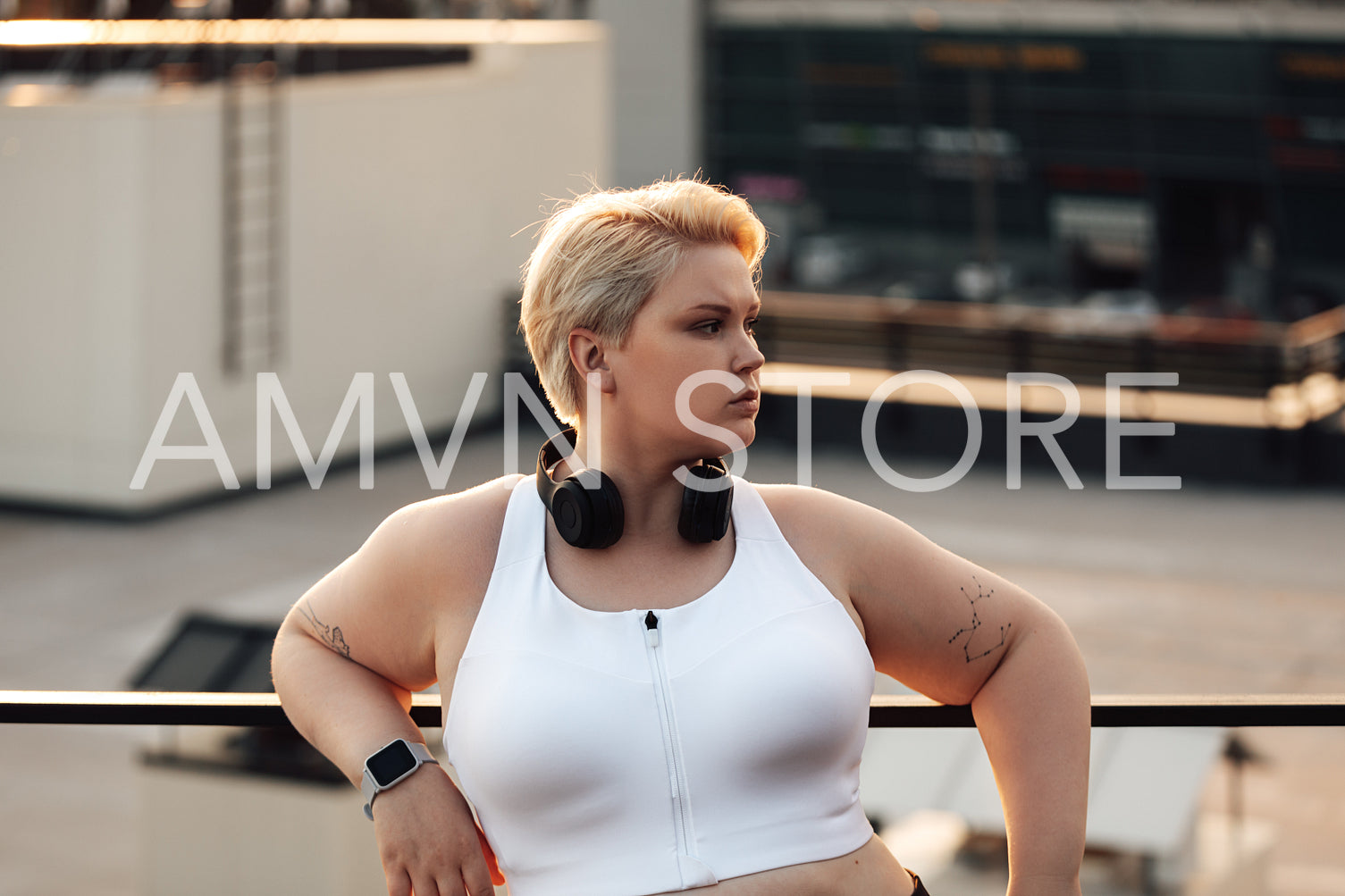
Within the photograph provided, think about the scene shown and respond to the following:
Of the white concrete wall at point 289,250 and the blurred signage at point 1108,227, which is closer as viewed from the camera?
the white concrete wall at point 289,250

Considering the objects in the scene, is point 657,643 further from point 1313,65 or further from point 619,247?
point 1313,65

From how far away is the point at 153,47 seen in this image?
1605 cm

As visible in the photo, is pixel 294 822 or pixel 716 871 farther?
pixel 294 822

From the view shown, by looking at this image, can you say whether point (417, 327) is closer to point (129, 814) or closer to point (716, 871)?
point (129, 814)

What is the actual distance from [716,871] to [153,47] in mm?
15946

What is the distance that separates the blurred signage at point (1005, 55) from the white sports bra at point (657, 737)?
31.2m

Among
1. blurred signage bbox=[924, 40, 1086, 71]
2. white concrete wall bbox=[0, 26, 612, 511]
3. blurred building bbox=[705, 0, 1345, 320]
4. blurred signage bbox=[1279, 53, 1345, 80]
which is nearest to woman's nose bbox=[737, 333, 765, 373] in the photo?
white concrete wall bbox=[0, 26, 612, 511]

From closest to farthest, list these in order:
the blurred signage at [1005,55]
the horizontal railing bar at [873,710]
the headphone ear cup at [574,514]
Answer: the headphone ear cup at [574,514], the horizontal railing bar at [873,710], the blurred signage at [1005,55]

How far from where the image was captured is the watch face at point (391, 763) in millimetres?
1889

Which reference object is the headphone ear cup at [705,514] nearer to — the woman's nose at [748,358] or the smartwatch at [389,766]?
the woman's nose at [748,358]

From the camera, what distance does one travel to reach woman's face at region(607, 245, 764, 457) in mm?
1892

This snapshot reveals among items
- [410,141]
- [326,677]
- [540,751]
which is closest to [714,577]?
[540,751]

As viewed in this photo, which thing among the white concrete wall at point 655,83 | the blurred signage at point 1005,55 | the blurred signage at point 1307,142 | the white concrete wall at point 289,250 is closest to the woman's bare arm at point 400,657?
the white concrete wall at point 289,250

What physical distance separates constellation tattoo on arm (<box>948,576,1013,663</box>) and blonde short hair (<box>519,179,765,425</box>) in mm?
526
